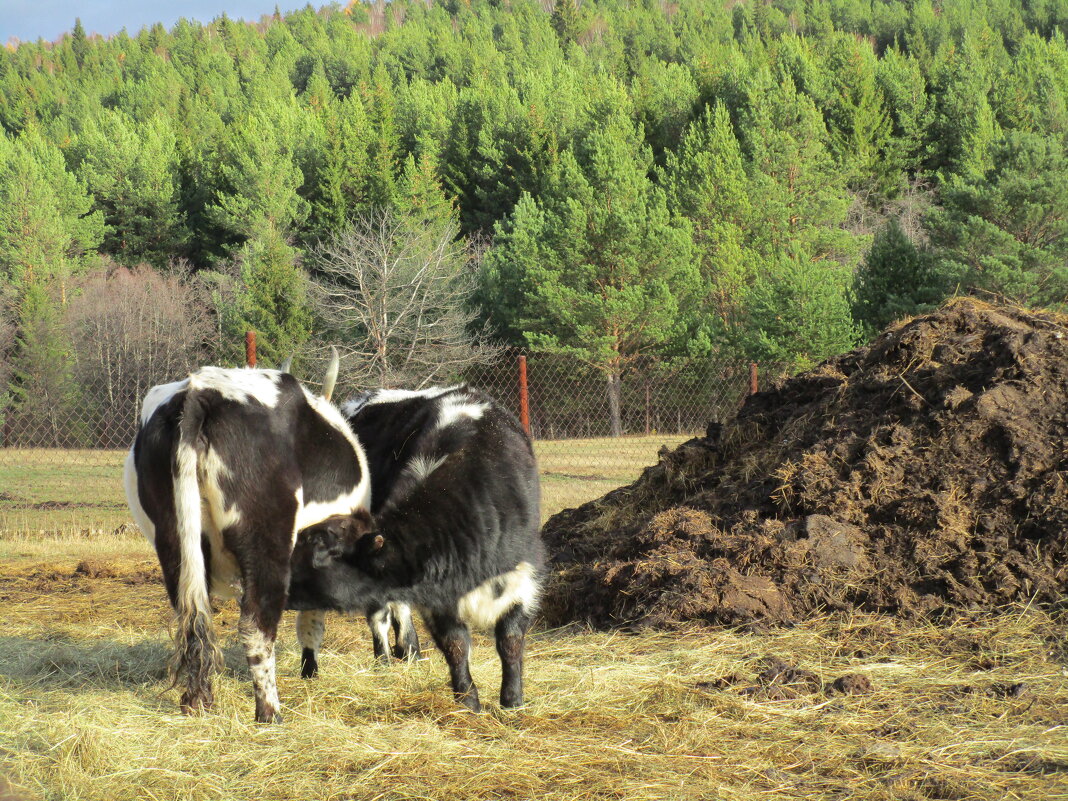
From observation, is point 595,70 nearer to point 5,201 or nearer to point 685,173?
point 685,173

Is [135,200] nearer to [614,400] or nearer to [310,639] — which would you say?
[614,400]

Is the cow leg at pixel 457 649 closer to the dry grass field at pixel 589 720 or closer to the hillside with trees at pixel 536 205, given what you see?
the dry grass field at pixel 589 720

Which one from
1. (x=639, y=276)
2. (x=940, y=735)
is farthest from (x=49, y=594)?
(x=639, y=276)

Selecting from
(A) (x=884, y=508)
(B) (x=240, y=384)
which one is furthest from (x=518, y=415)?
(B) (x=240, y=384)

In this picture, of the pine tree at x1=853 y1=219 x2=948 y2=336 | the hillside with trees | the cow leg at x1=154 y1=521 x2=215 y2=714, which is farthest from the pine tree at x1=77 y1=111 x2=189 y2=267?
the cow leg at x1=154 y1=521 x2=215 y2=714

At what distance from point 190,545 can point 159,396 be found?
2.74 ft

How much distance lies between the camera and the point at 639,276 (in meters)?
38.1

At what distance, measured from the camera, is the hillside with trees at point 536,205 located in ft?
108

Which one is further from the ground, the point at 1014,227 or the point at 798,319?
the point at 1014,227

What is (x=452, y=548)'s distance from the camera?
4.25 meters

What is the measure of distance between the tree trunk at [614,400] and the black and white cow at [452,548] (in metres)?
25.2

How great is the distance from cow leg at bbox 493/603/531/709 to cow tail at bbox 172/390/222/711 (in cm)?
131

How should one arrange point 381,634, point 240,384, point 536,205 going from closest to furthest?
1. point 240,384
2. point 381,634
3. point 536,205

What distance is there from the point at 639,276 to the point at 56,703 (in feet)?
114
